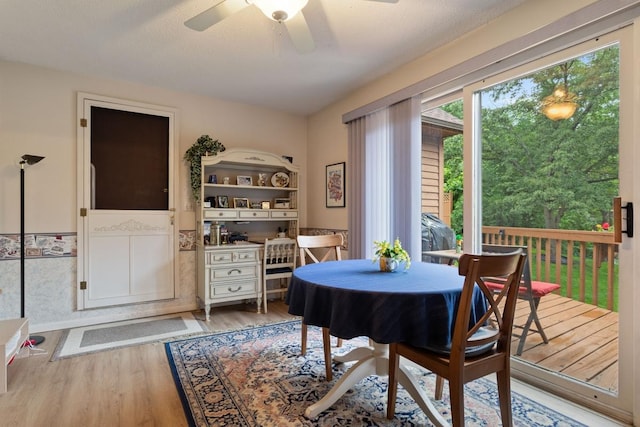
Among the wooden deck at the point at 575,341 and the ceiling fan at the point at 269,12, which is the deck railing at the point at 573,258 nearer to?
the wooden deck at the point at 575,341

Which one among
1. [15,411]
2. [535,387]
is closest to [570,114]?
[535,387]

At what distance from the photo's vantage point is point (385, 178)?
3.24m

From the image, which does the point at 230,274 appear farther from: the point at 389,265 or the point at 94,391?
the point at 389,265

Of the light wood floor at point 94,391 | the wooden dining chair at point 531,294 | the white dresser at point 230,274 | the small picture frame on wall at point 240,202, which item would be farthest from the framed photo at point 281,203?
the wooden dining chair at point 531,294

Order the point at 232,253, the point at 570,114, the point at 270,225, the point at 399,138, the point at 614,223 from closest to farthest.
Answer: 1. the point at 614,223
2. the point at 570,114
3. the point at 399,138
4. the point at 232,253
5. the point at 270,225

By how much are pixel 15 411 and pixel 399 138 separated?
322cm

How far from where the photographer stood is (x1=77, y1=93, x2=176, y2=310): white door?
328 centimetres

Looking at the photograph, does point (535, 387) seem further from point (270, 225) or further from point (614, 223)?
point (270, 225)

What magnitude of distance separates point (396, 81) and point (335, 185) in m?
1.37

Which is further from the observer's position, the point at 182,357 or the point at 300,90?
the point at 300,90

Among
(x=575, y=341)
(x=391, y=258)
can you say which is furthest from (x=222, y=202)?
(x=575, y=341)

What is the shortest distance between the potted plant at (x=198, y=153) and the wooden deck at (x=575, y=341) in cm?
319

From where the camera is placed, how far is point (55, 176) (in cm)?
317

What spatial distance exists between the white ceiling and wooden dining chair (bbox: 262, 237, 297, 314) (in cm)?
174
